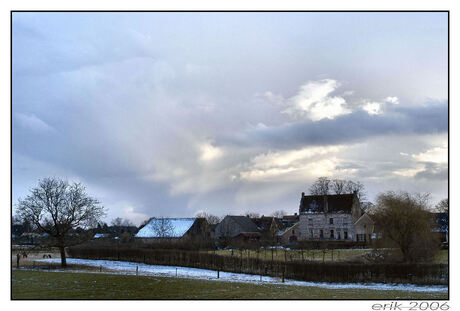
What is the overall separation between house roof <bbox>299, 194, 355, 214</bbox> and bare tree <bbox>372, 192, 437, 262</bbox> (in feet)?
104

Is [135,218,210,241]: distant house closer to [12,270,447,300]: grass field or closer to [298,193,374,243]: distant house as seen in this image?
[298,193,374,243]: distant house

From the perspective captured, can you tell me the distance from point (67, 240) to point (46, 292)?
2160 cm

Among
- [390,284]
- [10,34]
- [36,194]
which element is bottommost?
[390,284]

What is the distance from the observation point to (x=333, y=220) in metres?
71.3

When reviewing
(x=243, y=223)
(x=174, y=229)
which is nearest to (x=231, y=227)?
(x=243, y=223)

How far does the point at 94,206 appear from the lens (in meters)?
43.8

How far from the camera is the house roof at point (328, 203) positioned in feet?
234

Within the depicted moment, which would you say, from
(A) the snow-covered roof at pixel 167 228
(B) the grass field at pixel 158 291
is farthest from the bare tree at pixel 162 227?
(B) the grass field at pixel 158 291

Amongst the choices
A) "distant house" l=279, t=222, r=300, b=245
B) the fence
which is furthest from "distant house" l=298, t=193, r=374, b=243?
the fence

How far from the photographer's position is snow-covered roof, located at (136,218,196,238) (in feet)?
233

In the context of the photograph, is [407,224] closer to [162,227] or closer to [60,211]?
[60,211]

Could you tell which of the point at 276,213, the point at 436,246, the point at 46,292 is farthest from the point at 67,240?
the point at 276,213

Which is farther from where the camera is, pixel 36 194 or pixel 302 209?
pixel 302 209

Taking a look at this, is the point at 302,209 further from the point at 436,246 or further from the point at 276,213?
the point at 276,213
